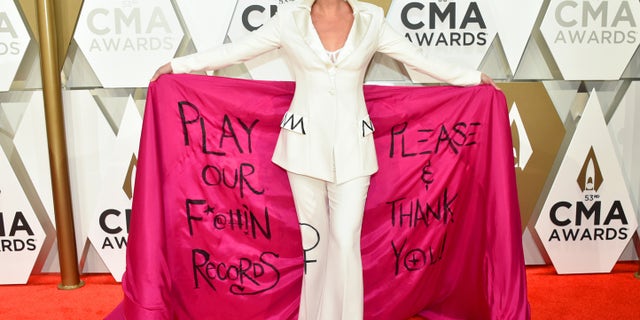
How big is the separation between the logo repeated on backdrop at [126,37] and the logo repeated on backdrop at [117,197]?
0.80 ft

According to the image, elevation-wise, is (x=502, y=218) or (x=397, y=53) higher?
(x=397, y=53)

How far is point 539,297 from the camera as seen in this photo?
311cm

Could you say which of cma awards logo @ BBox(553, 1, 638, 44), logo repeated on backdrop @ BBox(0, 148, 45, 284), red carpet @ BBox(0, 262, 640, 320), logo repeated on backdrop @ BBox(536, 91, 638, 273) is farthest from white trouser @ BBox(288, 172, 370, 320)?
logo repeated on backdrop @ BBox(0, 148, 45, 284)

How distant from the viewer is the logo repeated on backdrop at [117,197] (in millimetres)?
3396

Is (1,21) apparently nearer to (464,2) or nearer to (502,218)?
(464,2)

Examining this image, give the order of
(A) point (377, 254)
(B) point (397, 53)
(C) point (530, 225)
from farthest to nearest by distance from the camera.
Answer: (C) point (530, 225) < (A) point (377, 254) < (B) point (397, 53)

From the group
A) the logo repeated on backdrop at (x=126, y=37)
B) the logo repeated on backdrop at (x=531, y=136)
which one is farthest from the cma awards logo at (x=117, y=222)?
the logo repeated on backdrop at (x=531, y=136)

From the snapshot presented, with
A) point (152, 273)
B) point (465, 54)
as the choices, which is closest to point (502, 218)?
point (465, 54)

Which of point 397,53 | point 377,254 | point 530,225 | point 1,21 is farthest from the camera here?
point 530,225

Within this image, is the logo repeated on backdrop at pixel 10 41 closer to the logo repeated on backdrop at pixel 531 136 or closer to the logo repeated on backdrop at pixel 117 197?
the logo repeated on backdrop at pixel 117 197

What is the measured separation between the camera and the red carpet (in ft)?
9.53

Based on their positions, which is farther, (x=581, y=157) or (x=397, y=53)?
(x=581, y=157)

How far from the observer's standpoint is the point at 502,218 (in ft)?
8.41

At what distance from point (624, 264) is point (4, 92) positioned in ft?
13.5
